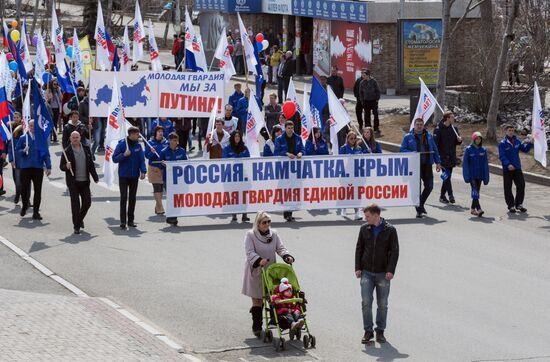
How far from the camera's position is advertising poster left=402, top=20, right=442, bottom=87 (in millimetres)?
35844

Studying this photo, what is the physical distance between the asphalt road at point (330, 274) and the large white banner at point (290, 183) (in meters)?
0.35

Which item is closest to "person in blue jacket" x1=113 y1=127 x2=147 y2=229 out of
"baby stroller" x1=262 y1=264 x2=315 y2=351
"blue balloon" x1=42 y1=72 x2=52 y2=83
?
"baby stroller" x1=262 y1=264 x2=315 y2=351

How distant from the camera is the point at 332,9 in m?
38.3

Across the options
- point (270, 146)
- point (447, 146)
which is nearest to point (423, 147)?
point (447, 146)

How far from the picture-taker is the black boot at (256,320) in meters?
13.6

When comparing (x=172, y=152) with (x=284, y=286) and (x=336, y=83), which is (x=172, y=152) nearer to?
(x=284, y=286)

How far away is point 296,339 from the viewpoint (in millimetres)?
13453

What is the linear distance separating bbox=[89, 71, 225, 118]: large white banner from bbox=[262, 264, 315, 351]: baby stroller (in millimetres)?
13089

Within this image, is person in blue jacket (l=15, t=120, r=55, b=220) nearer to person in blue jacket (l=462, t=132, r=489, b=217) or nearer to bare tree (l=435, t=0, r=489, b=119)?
person in blue jacket (l=462, t=132, r=489, b=217)

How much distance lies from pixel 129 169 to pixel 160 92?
6494 mm

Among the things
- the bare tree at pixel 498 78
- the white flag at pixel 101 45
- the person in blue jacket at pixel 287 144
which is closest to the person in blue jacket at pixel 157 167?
the person in blue jacket at pixel 287 144

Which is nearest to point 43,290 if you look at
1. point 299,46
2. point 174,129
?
point 174,129

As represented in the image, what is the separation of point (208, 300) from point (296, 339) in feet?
6.84

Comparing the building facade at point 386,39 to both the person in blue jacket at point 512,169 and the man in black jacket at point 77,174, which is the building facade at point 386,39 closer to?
the person in blue jacket at point 512,169
